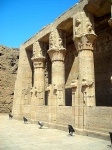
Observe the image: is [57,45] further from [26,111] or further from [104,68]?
[26,111]

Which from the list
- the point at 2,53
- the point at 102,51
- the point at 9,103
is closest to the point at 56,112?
the point at 102,51

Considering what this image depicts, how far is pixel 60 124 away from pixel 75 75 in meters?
5.03

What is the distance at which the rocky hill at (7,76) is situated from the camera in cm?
2239

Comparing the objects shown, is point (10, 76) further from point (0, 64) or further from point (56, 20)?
point (56, 20)

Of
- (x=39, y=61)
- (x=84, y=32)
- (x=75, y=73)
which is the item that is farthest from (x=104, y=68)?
(x=39, y=61)

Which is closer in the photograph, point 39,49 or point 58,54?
point 58,54

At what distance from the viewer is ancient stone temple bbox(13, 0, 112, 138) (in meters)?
10.3

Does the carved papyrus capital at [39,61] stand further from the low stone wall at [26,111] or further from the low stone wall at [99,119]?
the low stone wall at [99,119]

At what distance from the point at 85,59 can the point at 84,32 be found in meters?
1.40

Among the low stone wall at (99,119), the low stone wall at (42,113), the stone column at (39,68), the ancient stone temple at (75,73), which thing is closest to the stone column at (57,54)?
the ancient stone temple at (75,73)

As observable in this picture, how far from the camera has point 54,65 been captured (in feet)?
45.2

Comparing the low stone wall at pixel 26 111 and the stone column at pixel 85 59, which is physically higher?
the stone column at pixel 85 59

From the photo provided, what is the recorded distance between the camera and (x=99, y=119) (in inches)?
365

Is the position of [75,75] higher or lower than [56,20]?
lower
